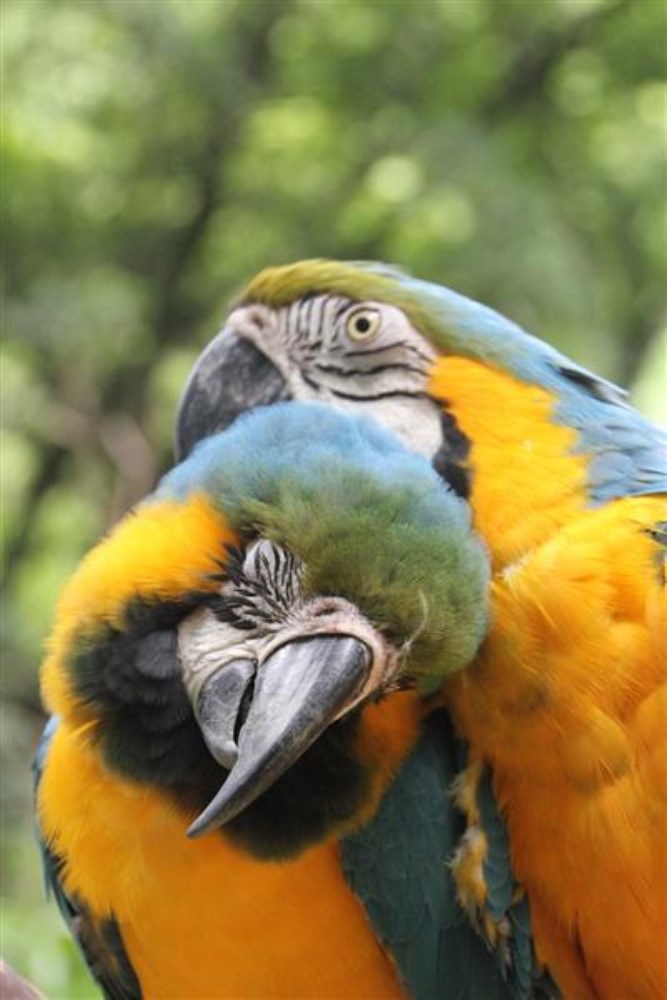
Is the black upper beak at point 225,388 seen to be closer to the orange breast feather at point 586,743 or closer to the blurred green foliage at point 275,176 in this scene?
the orange breast feather at point 586,743

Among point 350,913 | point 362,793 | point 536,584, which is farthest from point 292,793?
point 536,584

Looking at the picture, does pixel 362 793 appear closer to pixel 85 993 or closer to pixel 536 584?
pixel 536 584

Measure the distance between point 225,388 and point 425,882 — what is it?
924 mm

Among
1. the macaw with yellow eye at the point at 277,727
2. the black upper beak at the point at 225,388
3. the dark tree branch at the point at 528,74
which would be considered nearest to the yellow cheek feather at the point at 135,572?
the macaw with yellow eye at the point at 277,727

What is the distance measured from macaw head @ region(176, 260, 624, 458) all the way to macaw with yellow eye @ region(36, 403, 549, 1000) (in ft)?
1.43

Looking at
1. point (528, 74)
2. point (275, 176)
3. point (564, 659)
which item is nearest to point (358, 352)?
point (564, 659)

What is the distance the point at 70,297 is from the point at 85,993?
7.09 ft

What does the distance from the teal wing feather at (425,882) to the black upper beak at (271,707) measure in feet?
1.17

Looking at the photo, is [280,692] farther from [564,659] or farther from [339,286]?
[339,286]

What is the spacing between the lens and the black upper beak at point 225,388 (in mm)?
2256

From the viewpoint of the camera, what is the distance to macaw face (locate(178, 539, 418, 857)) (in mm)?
1364

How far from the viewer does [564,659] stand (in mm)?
1711

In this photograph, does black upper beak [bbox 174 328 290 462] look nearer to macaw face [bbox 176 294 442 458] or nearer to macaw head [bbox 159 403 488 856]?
macaw face [bbox 176 294 442 458]

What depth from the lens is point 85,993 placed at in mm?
2494
